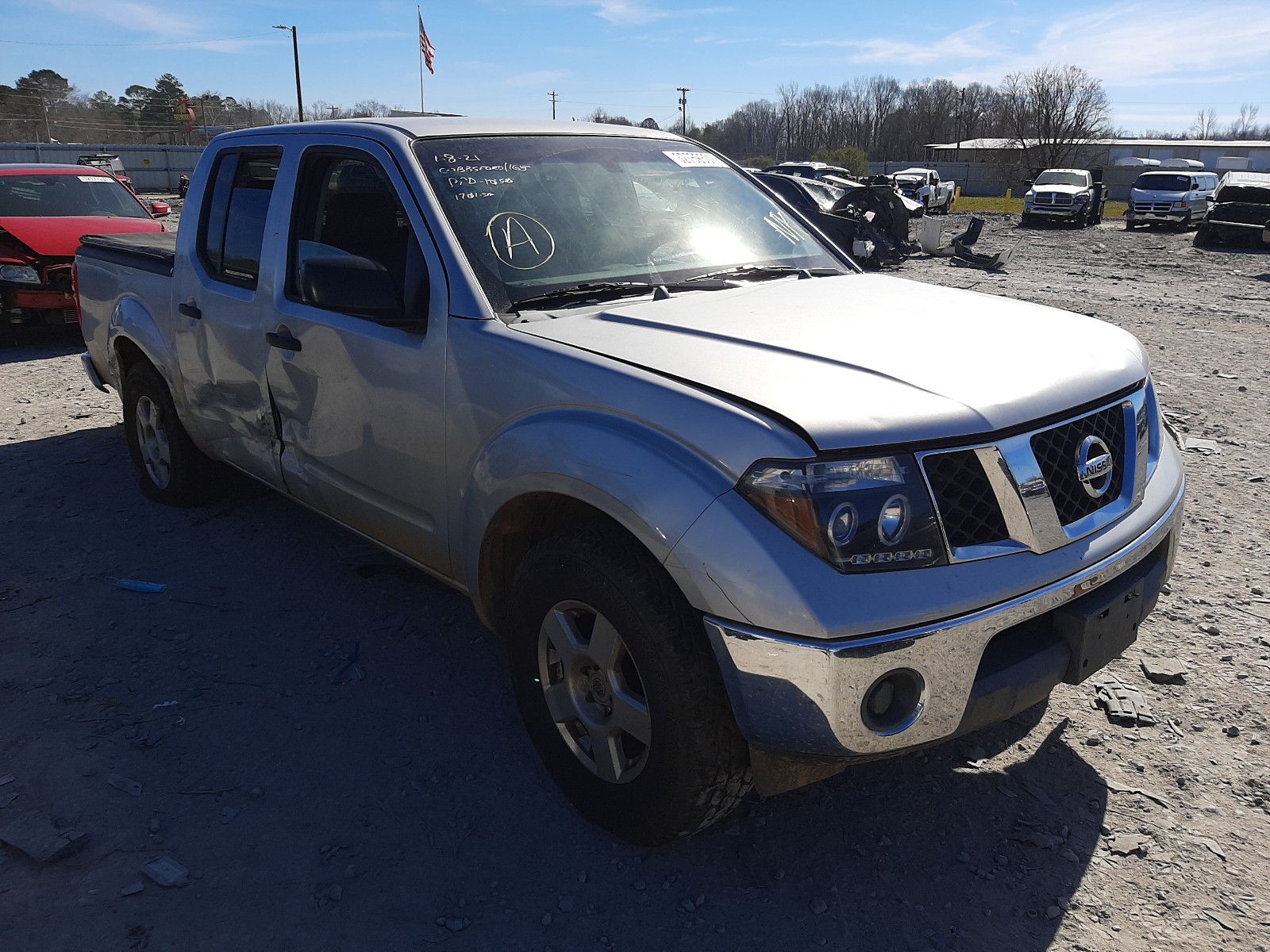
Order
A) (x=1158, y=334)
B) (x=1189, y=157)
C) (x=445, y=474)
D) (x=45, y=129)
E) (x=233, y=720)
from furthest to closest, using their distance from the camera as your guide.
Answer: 1. (x=1189, y=157)
2. (x=45, y=129)
3. (x=1158, y=334)
4. (x=233, y=720)
5. (x=445, y=474)

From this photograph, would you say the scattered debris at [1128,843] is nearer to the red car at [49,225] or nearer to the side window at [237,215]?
the side window at [237,215]

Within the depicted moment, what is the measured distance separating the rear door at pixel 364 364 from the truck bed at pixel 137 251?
52.5 inches

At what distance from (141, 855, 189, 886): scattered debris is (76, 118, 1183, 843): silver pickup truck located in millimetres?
992

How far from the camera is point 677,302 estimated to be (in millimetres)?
3027

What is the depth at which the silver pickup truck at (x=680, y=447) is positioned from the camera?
2.07 m

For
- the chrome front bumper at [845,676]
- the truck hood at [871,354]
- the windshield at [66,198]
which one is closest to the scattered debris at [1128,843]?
the chrome front bumper at [845,676]

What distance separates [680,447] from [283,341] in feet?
6.54

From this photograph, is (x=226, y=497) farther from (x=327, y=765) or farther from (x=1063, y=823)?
(x=1063, y=823)

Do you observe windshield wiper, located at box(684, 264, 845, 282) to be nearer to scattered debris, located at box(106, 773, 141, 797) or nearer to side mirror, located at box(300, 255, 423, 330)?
side mirror, located at box(300, 255, 423, 330)

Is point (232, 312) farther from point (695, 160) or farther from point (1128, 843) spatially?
point (1128, 843)

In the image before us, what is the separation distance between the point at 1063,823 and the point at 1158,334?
361 inches

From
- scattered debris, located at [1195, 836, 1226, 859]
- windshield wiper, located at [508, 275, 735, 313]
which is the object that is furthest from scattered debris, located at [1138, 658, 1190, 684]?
windshield wiper, located at [508, 275, 735, 313]

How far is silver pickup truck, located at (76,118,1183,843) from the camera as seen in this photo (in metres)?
2.07

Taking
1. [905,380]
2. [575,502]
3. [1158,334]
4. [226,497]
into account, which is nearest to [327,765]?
[575,502]
